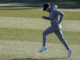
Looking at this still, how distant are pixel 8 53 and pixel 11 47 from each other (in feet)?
4.62

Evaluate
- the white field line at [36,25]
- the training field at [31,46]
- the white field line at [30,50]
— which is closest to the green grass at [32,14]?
the white field line at [36,25]

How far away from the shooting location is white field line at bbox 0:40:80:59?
1198 cm

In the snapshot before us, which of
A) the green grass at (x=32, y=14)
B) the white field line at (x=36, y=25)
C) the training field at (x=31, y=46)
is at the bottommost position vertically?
the green grass at (x=32, y=14)

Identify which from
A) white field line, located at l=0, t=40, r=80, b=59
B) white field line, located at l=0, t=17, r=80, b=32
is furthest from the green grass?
white field line, located at l=0, t=40, r=80, b=59

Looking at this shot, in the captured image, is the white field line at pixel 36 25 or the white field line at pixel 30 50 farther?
the white field line at pixel 36 25

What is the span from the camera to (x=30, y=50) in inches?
512

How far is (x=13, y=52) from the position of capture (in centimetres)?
1252

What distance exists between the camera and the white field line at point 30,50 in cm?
1198

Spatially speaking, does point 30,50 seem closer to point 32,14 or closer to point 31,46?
point 31,46

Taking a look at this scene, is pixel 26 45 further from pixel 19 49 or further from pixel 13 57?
pixel 13 57

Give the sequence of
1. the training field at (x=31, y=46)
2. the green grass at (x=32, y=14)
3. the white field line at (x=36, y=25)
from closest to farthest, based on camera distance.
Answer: the training field at (x=31, y=46) < the white field line at (x=36, y=25) < the green grass at (x=32, y=14)

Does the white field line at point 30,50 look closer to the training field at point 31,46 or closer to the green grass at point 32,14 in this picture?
the training field at point 31,46

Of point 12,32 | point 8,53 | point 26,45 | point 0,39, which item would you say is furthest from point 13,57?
point 12,32

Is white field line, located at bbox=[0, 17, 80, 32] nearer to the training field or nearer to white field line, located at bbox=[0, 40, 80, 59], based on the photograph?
the training field
